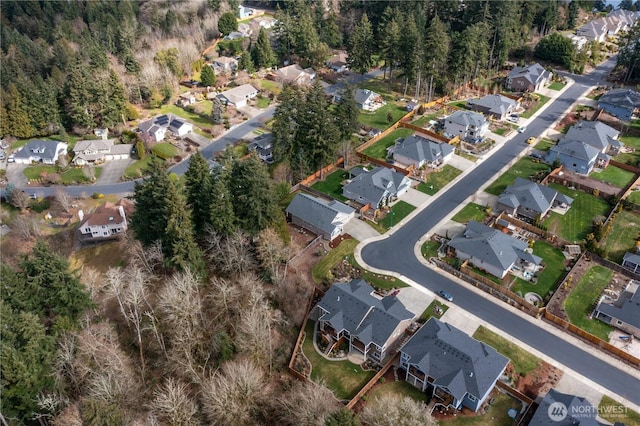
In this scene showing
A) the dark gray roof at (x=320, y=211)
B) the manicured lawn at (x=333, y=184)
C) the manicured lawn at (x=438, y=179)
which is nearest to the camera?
the dark gray roof at (x=320, y=211)

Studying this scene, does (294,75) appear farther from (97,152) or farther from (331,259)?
(331,259)

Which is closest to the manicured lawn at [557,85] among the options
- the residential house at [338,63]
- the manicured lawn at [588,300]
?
the residential house at [338,63]

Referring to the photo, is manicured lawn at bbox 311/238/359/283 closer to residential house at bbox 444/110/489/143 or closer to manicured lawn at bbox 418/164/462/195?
manicured lawn at bbox 418/164/462/195

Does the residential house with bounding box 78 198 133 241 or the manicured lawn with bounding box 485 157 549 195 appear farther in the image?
the manicured lawn with bounding box 485 157 549 195

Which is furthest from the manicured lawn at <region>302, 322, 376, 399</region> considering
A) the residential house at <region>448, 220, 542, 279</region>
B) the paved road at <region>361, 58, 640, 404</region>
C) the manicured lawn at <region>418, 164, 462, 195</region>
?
the manicured lawn at <region>418, 164, 462, 195</region>

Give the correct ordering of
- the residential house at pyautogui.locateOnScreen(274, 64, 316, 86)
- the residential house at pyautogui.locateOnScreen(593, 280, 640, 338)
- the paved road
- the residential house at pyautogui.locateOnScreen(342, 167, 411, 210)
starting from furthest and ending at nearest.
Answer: the residential house at pyautogui.locateOnScreen(274, 64, 316, 86), the residential house at pyautogui.locateOnScreen(342, 167, 411, 210), the residential house at pyautogui.locateOnScreen(593, 280, 640, 338), the paved road

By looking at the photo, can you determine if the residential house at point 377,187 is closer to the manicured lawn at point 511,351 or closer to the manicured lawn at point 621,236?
the manicured lawn at point 511,351

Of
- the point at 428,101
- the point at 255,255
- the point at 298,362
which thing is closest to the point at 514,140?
the point at 428,101
